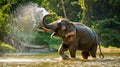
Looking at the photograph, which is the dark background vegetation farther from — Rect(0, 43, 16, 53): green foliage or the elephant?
the elephant

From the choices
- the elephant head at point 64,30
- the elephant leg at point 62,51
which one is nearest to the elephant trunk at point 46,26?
the elephant head at point 64,30

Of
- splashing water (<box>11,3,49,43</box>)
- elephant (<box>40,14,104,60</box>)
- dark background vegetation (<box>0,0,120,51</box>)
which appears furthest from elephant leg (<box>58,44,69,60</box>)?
splashing water (<box>11,3,49,43</box>)

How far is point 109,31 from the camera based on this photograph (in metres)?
45.2

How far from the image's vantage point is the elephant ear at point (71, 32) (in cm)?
1812

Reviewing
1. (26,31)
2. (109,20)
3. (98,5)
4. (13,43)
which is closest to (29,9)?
(26,31)

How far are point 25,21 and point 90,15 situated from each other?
62.4 ft

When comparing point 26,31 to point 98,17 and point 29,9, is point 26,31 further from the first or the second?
point 98,17

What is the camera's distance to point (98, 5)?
5519 cm

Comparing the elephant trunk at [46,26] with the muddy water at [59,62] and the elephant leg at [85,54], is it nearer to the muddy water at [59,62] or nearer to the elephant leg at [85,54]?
the muddy water at [59,62]

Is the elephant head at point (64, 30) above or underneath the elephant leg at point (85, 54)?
above

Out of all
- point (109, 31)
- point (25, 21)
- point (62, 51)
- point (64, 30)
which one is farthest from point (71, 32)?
point (109, 31)

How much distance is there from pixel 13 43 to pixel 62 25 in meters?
14.5

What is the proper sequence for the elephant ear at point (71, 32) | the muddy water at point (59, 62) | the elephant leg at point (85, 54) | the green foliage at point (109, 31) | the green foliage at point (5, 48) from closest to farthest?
the muddy water at point (59, 62)
the elephant ear at point (71, 32)
the elephant leg at point (85, 54)
the green foliage at point (5, 48)
the green foliage at point (109, 31)

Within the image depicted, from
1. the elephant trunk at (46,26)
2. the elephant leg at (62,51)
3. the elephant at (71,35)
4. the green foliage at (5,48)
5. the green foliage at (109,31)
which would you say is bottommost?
the green foliage at (109,31)
